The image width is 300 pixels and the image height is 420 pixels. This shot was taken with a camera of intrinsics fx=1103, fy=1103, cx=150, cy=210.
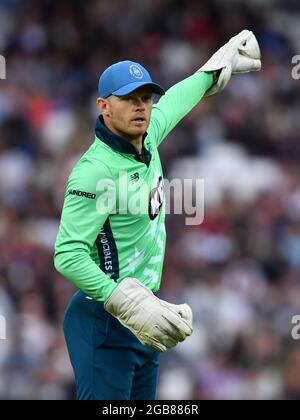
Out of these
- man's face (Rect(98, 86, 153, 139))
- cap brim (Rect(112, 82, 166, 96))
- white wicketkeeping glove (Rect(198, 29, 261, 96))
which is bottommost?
man's face (Rect(98, 86, 153, 139))

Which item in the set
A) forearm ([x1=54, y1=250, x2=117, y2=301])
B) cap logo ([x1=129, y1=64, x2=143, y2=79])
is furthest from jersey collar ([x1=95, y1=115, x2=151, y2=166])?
forearm ([x1=54, y1=250, x2=117, y2=301])

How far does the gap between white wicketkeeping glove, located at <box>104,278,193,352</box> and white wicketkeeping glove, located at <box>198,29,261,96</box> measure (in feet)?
4.72

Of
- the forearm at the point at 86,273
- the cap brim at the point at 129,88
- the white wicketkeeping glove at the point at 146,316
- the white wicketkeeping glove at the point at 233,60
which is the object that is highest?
the white wicketkeeping glove at the point at 233,60

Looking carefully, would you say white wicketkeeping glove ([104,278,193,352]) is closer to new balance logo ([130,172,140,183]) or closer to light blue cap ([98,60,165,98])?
new balance logo ([130,172,140,183])

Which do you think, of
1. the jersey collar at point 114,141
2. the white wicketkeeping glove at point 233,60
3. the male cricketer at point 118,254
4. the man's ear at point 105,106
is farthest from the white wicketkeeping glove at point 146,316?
the white wicketkeeping glove at point 233,60

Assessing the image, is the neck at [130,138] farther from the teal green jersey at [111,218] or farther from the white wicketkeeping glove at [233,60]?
the white wicketkeeping glove at [233,60]

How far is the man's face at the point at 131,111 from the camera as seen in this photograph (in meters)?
4.90

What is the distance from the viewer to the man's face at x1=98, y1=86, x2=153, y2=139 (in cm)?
490

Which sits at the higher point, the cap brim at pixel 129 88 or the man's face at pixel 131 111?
the cap brim at pixel 129 88

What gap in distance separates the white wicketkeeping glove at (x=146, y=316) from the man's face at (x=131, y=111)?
0.69m

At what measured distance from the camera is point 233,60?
18.9 feet

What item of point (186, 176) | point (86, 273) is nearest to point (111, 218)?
point (86, 273)

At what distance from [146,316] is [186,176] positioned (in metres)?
5.68
